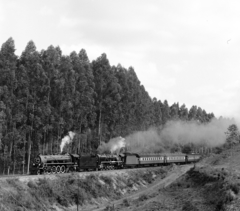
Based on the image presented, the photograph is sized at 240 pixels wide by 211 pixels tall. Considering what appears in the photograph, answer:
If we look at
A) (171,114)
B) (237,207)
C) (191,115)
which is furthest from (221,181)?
(191,115)

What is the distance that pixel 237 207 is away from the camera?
963 inches

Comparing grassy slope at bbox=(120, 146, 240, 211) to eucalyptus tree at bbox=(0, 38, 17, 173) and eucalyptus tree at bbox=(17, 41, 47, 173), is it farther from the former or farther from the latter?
Answer: eucalyptus tree at bbox=(0, 38, 17, 173)

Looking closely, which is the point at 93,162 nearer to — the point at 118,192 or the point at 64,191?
the point at 118,192

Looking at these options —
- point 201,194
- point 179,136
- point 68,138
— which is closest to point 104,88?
point 68,138

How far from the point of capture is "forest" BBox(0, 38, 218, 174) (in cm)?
5462

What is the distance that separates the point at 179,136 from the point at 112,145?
4384 centimetres

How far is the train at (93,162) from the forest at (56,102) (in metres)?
10.8

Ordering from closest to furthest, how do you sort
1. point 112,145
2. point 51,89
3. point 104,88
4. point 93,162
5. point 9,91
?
point 93,162 < point 9,91 < point 51,89 < point 112,145 < point 104,88

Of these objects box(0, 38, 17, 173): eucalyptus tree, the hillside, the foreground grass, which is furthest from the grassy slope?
box(0, 38, 17, 173): eucalyptus tree

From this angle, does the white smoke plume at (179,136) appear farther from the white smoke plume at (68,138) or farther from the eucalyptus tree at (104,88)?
the white smoke plume at (68,138)

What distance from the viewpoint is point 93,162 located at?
169ft

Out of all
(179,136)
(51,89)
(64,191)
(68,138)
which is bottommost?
(64,191)

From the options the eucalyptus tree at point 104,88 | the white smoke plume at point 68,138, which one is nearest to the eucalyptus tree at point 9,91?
the white smoke plume at point 68,138

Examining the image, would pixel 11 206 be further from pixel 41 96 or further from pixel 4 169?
pixel 41 96
